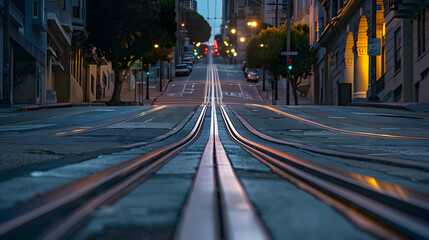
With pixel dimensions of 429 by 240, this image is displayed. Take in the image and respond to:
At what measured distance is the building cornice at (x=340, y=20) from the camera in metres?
33.4

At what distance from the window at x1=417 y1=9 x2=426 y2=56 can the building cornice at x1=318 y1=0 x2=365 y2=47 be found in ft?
28.0

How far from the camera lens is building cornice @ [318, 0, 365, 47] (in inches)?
1315

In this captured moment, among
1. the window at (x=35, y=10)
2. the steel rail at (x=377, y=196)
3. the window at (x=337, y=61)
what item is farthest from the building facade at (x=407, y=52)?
the window at (x=35, y=10)

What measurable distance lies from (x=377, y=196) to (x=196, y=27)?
153598 millimetres

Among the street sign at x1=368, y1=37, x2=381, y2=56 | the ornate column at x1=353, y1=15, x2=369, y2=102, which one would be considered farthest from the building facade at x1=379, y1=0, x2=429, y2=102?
the ornate column at x1=353, y1=15, x2=369, y2=102

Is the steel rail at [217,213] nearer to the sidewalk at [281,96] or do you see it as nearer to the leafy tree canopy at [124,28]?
the leafy tree canopy at [124,28]

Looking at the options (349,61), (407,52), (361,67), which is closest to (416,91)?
(407,52)

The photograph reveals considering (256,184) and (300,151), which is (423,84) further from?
(256,184)

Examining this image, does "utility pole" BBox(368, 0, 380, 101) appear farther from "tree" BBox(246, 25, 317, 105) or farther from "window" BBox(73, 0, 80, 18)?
"window" BBox(73, 0, 80, 18)

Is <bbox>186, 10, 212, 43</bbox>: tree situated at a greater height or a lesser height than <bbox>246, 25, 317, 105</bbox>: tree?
greater

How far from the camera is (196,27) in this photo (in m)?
153

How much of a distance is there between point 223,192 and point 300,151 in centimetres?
395

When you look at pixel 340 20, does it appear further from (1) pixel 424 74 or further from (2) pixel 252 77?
(2) pixel 252 77

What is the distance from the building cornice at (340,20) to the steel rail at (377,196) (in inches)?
1198
